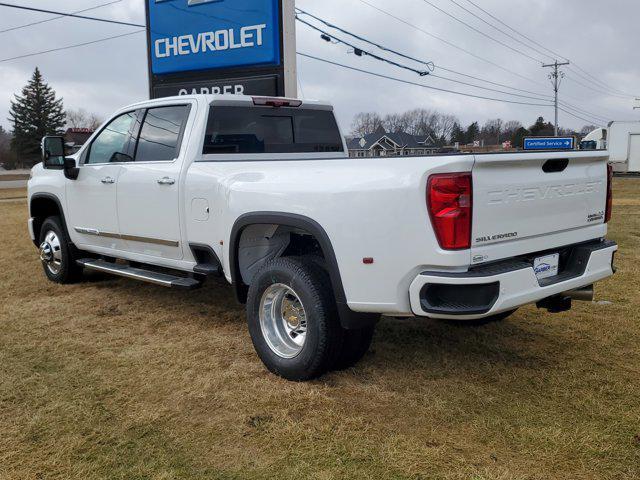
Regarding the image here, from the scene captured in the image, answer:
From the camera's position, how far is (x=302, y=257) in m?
3.93

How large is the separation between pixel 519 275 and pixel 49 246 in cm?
559

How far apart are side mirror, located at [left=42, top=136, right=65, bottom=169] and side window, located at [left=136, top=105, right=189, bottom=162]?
1.22m

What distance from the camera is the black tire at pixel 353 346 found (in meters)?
3.91

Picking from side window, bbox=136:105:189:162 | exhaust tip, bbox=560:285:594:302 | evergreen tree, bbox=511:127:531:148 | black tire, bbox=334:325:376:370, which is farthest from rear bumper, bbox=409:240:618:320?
evergreen tree, bbox=511:127:531:148

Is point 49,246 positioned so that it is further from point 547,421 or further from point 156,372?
point 547,421

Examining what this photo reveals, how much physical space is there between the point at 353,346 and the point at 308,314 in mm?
466

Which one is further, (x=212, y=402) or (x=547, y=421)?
(x=212, y=402)

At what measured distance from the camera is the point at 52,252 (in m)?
6.90

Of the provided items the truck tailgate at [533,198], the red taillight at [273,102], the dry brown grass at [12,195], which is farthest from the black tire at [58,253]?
the dry brown grass at [12,195]

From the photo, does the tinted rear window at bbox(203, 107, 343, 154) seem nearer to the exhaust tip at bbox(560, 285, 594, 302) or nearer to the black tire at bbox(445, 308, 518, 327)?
the black tire at bbox(445, 308, 518, 327)

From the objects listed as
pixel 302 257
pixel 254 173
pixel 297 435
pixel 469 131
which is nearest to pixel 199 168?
pixel 254 173

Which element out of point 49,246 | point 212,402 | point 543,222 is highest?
point 543,222

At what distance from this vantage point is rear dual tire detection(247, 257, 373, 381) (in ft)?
12.1

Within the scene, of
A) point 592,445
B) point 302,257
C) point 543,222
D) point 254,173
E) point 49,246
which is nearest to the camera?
point 592,445
